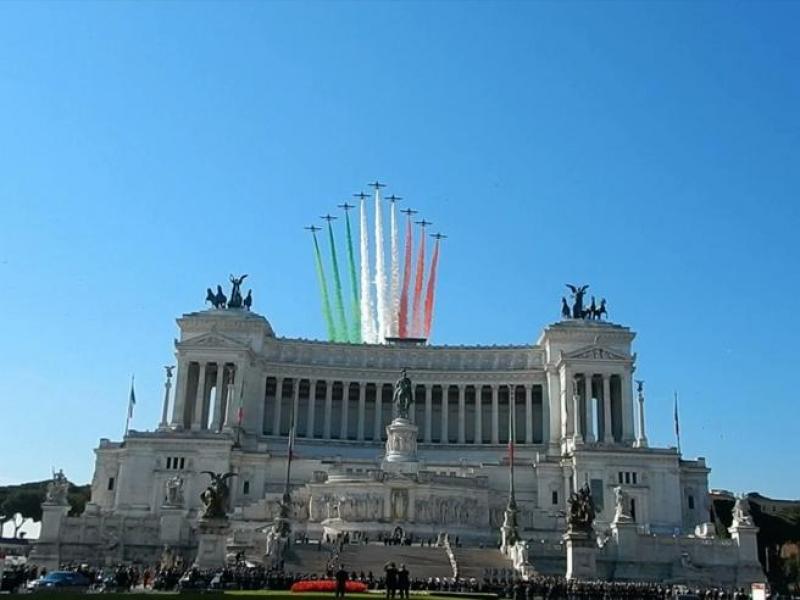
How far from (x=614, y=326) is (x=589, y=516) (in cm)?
5004

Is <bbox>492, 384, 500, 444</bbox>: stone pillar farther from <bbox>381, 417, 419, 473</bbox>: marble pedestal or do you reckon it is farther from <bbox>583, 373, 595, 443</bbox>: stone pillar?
<bbox>381, 417, 419, 473</bbox>: marble pedestal

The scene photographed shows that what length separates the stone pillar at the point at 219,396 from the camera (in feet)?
331

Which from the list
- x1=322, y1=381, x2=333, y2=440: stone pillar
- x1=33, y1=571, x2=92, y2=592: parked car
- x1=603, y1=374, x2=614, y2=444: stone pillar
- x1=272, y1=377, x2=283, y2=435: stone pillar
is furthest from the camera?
x1=272, y1=377, x2=283, y2=435: stone pillar

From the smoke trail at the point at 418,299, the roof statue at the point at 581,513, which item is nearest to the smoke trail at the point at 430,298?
the smoke trail at the point at 418,299

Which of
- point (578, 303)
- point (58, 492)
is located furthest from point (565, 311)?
point (58, 492)

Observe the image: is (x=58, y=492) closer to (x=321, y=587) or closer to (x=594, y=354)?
(x=321, y=587)

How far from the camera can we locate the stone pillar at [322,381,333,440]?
107m

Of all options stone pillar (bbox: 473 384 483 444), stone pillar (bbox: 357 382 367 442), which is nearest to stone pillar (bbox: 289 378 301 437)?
stone pillar (bbox: 357 382 367 442)

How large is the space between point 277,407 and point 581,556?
56943 mm

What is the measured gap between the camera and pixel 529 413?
106625mm

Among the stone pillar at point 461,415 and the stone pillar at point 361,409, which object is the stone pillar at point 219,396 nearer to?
the stone pillar at point 361,409

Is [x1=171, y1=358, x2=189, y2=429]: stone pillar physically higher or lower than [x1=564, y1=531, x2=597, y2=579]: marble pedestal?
higher

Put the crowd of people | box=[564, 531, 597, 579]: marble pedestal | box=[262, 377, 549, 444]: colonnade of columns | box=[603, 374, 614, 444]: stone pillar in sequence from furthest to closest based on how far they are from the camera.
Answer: box=[262, 377, 549, 444]: colonnade of columns, box=[603, 374, 614, 444]: stone pillar, box=[564, 531, 597, 579]: marble pedestal, the crowd of people

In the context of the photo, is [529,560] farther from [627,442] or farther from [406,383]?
[627,442]
